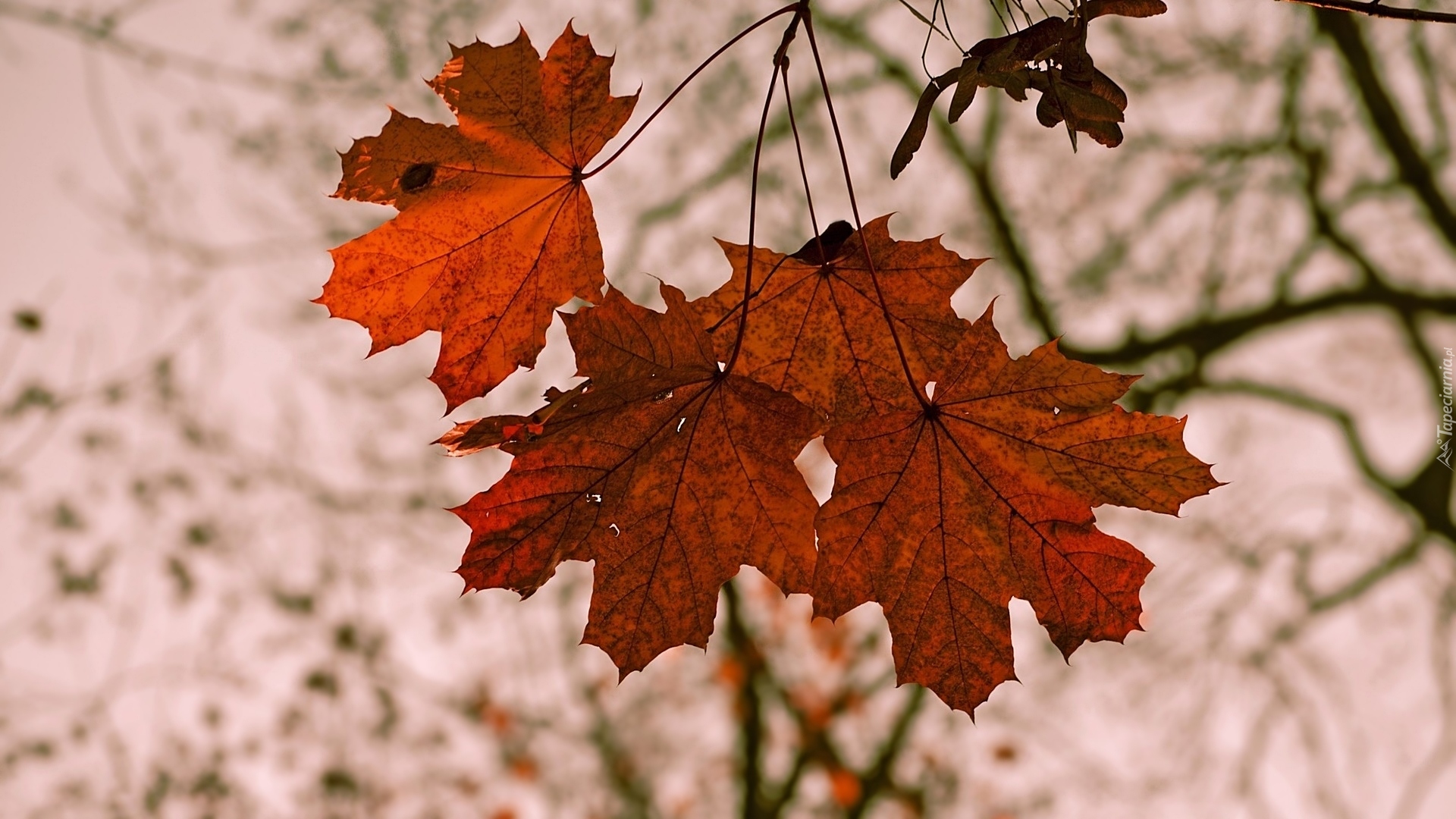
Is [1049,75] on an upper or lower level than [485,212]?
lower

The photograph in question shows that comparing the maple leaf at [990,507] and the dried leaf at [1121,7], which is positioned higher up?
the dried leaf at [1121,7]

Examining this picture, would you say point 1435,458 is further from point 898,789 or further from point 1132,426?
point 1132,426

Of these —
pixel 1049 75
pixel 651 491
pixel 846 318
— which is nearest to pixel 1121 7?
pixel 1049 75

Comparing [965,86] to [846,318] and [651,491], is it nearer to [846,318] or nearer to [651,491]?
[846,318]

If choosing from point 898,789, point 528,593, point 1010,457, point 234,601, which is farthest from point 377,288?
point 898,789

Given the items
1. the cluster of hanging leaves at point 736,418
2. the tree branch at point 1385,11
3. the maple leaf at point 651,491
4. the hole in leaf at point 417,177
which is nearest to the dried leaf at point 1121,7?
the tree branch at point 1385,11

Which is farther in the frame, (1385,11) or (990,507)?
(990,507)

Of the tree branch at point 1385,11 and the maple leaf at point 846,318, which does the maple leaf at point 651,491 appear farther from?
the tree branch at point 1385,11

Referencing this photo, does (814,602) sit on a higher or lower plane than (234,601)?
lower
